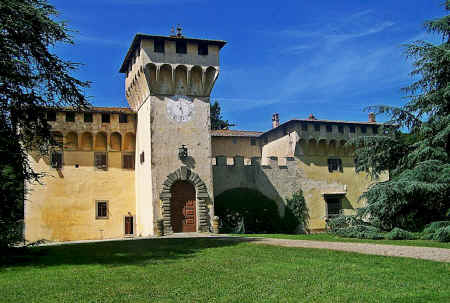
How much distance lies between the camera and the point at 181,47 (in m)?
28.2

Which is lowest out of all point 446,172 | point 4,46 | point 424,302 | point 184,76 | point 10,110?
point 424,302

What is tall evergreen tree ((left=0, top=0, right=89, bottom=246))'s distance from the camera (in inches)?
542

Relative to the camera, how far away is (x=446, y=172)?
1900 centimetres

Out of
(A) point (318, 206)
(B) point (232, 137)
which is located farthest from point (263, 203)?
(B) point (232, 137)

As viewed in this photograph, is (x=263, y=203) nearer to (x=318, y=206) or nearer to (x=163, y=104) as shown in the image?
(x=318, y=206)

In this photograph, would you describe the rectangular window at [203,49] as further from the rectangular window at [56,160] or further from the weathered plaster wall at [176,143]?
the rectangular window at [56,160]

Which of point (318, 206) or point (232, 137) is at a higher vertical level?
point (232, 137)

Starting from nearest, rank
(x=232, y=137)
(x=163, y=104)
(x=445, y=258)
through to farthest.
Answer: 1. (x=445, y=258)
2. (x=163, y=104)
3. (x=232, y=137)

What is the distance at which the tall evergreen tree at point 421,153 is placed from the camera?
19.5 m

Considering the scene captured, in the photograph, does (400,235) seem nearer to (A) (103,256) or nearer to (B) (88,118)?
(A) (103,256)

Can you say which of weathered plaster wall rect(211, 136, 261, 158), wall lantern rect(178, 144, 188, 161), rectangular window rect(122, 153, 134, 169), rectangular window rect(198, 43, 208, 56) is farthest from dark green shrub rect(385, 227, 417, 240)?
weathered plaster wall rect(211, 136, 261, 158)

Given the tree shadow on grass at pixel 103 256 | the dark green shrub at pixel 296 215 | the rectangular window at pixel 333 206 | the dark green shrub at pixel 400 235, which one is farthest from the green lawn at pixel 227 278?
the rectangular window at pixel 333 206

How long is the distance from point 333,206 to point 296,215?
11.5 ft

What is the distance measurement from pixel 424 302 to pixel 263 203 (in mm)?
24474
